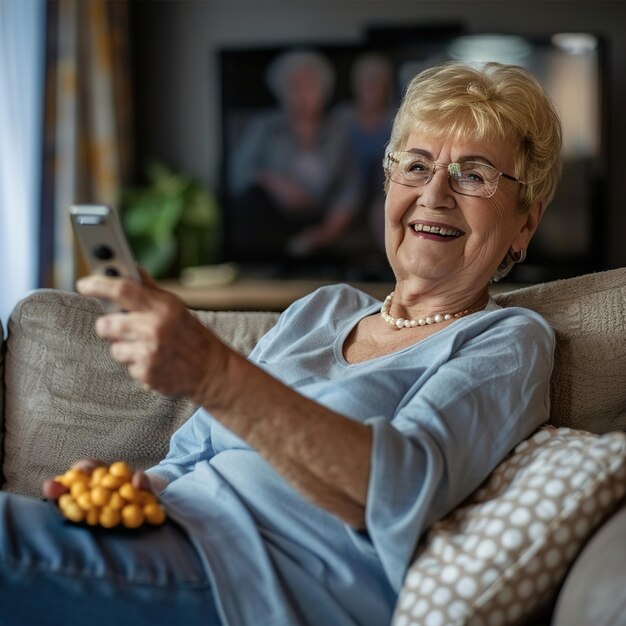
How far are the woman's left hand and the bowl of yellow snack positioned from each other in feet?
0.58

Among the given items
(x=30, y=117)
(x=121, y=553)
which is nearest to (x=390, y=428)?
(x=121, y=553)

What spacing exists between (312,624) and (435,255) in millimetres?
630

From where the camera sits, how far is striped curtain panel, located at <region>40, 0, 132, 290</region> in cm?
430

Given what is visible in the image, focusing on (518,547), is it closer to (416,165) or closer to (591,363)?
(591,363)

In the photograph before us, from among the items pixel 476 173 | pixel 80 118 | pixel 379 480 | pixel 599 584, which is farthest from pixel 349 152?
pixel 599 584

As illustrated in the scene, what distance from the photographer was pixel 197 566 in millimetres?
1262

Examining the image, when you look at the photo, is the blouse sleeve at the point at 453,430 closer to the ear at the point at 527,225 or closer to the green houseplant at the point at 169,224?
the ear at the point at 527,225

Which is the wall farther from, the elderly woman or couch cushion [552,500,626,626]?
couch cushion [552,500,626,626]

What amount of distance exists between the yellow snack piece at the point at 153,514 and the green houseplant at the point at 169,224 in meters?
3.33

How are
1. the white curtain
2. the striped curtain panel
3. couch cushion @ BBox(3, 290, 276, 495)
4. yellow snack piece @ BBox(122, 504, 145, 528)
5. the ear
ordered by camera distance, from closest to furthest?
yellow snack piece @ BBox(122, 504, 145, 528)
the ear
couch cushion @ BBox(3, 290, 276, 495)
the white curtain
the striped curtain panel

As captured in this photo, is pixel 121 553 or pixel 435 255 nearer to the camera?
pixel 121 553

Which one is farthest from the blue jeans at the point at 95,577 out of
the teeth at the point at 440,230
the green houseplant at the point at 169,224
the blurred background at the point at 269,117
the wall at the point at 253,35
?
the wall at the point at 253,35

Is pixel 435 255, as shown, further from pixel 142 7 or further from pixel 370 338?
pixel 142 7

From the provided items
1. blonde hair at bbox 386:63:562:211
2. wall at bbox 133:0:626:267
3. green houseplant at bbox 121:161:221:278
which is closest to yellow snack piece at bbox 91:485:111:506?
blonde hair at bbox 386:63:562:211
